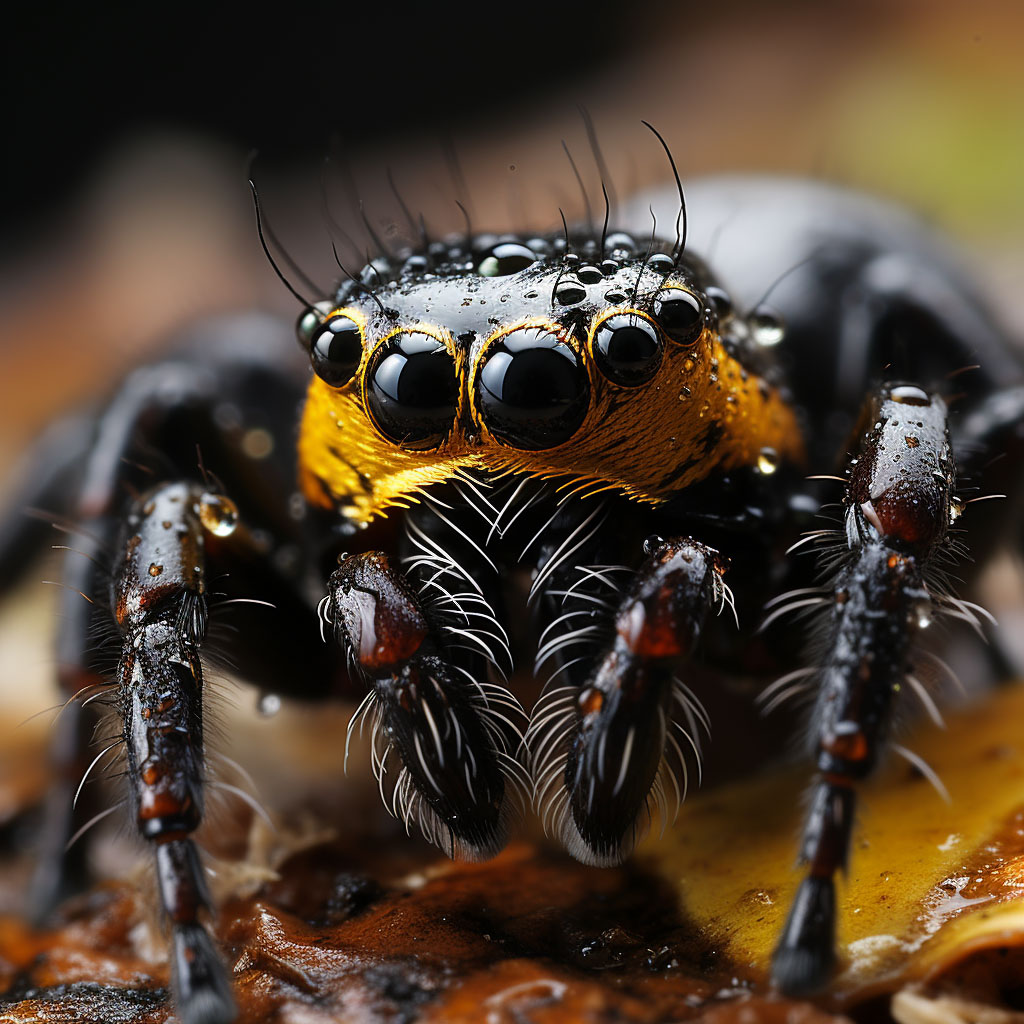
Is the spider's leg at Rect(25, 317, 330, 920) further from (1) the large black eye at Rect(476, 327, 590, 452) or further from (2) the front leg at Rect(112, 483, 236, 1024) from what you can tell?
(1) the large black eye at Rect(476, 327, 590, 452)

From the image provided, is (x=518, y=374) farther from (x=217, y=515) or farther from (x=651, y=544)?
(x=217, y=515)

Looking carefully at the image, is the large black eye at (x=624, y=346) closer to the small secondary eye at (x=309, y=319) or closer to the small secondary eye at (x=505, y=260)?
the small secondary eye at (x=505, y=260)

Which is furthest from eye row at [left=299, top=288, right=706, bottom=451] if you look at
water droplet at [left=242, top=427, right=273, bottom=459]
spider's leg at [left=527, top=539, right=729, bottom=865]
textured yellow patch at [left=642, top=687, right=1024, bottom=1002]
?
water droplet at [left=242, top=427, right=273, bottom=459]

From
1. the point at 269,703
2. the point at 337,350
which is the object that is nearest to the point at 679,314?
the point at 337,350

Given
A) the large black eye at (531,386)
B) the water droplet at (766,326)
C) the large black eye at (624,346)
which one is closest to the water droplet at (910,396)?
the water droplet at (766,326)

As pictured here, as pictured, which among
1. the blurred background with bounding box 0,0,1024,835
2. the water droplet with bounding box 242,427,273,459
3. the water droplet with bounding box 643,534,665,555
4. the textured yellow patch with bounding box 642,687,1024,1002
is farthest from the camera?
the blurred background with bounding box 0,0,1024,835

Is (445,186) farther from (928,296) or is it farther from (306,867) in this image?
(306,867)

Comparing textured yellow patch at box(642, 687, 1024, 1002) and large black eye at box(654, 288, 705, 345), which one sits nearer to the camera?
textured yellow patch at box(642, 687, 1024, 1002)
